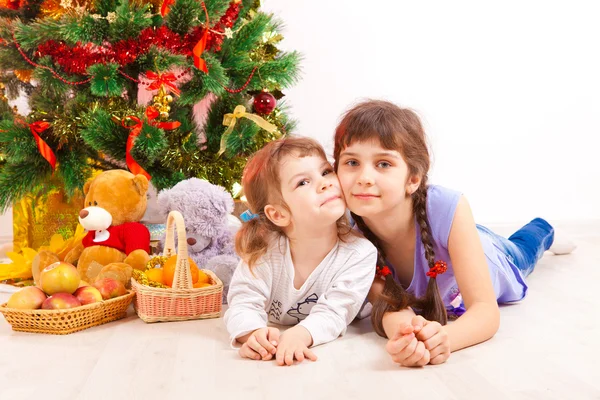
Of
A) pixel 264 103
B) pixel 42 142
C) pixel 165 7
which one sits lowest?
pixel 42 142

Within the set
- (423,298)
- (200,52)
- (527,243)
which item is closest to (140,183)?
(200,52)

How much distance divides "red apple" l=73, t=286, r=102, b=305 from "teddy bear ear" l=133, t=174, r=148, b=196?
42 centimetres

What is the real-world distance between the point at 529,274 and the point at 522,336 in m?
0.68

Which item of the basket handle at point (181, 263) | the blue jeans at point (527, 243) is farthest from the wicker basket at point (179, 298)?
the blue jeans at point (527, 243)

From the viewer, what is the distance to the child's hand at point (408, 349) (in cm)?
133

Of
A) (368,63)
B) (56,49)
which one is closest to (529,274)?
(368,63)

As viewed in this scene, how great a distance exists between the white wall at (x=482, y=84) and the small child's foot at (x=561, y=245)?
64 centimetres

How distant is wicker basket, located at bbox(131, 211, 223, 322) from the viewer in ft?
5.53

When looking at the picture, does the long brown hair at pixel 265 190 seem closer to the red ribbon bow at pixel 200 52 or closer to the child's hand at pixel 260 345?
the child's hand at pixel 260 345

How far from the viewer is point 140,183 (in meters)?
2.03

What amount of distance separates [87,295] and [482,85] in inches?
80.6

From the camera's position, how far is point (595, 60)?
312 centimetres

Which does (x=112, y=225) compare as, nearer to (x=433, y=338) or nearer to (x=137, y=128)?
(x=137, y=128)

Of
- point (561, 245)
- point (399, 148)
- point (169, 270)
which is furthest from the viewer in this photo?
point (561, 245)
